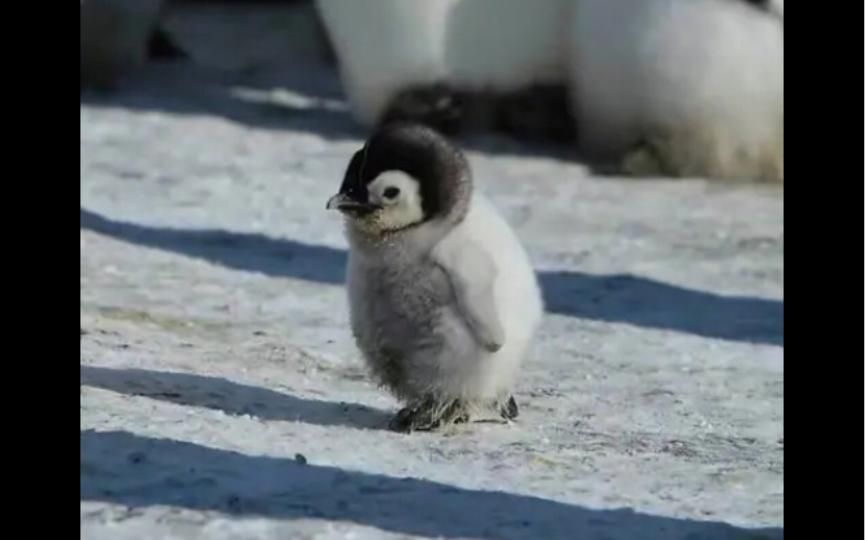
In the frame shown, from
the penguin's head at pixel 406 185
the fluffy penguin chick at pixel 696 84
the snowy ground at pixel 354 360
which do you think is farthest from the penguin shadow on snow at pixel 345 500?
the fluffy penguin chick at pixel 696 84

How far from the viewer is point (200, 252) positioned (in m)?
5.11

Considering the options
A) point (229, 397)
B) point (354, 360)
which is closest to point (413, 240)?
point (229, 397)

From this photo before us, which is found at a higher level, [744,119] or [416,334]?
[416,334]

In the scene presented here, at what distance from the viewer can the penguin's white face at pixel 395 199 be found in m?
3.29

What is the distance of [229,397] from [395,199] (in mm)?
492

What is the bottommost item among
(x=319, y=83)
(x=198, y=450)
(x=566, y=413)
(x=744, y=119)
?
(x=319, y=83)

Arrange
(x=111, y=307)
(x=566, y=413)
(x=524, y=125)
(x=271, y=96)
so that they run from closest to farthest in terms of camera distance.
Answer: (x=566, y=413)
(x=111, y=307)
(x=524, y=125)
(x=271, y=96)

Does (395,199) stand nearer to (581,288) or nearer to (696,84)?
(581,288)

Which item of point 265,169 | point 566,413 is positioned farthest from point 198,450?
point 265,169

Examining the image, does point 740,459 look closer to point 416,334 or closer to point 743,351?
point 416,334

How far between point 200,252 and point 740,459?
2.16 m

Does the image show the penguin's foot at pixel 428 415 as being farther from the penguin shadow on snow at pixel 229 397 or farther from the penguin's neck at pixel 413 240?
the penguin's neck at pixel 413 240

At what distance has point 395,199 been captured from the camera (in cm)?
329

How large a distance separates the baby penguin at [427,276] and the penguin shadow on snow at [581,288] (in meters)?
1.23
